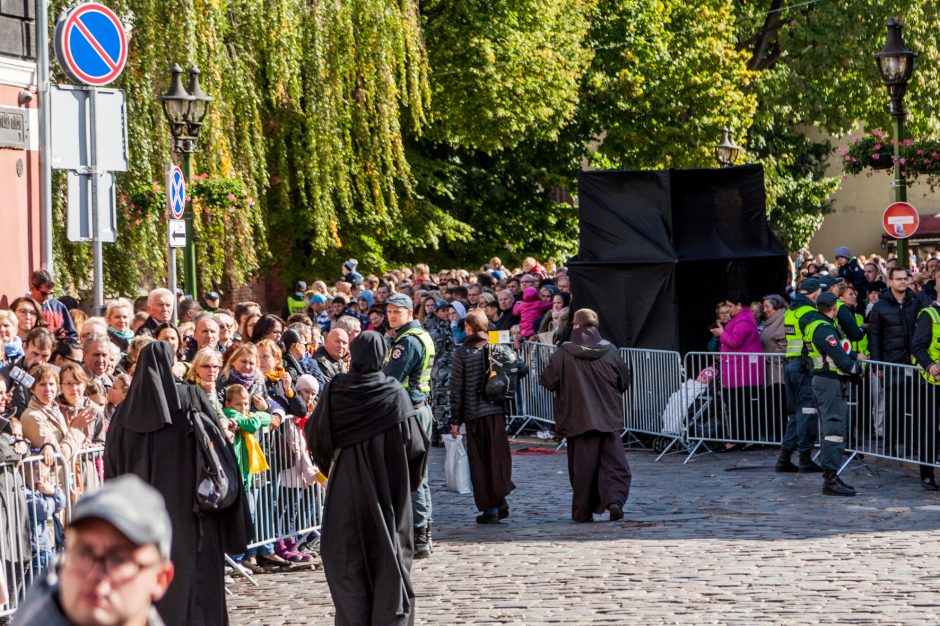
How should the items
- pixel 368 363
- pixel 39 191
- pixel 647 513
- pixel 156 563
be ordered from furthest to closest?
pixel 39 191 < pixel 647 513 < pixel 368 363 < pixel 156 563

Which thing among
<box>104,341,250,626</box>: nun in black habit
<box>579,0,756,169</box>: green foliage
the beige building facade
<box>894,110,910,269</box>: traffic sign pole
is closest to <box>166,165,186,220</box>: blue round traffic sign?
<box>894,110,910,269</box>: traffic sign pole

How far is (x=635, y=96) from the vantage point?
1484 inches

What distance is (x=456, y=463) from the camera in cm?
1358

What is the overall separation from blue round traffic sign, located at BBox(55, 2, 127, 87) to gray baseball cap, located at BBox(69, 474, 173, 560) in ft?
25.6

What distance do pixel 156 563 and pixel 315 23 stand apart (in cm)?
2005

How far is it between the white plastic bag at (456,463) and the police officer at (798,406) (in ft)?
11.1

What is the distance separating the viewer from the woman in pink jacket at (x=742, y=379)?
1662 cm

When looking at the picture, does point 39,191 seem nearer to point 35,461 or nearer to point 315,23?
point 315,23

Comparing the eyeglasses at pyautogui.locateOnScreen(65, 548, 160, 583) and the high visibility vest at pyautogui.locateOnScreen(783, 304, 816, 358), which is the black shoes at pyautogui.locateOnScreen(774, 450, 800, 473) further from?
the eyeglasses at pyautogui.locateOnScreen(65, 548, 160, 583)

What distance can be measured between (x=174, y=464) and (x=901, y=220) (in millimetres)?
13173

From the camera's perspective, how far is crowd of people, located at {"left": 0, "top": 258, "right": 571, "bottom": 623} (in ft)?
27.1

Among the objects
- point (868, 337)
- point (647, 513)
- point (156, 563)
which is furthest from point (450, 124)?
point (156, 563)

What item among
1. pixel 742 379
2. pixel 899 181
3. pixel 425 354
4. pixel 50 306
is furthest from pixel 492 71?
pixel 425 354

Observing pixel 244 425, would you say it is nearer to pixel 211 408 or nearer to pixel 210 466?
pixel 211 408
